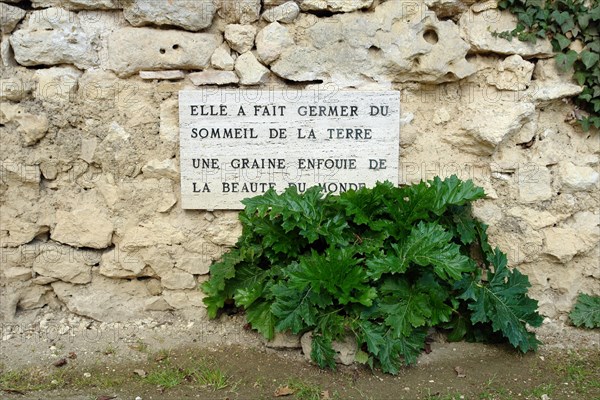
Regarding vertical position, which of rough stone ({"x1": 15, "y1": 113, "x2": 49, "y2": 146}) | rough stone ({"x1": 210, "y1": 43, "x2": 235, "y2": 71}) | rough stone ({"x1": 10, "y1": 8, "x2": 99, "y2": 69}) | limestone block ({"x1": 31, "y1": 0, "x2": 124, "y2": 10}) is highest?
limestone block ({"x1": 31, "y1": 0, "x2": 124, "y2": 10})

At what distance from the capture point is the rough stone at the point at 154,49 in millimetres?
3895

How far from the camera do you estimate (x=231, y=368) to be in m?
3.55

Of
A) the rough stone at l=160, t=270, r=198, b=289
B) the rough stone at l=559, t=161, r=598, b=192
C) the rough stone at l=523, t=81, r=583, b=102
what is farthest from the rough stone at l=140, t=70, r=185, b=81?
the rough stone at l=559, t=161, r=598, b=192

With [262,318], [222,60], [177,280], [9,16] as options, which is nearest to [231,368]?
[262,318]

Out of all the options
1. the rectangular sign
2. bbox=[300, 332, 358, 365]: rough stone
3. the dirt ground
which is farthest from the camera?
the rectangular sign

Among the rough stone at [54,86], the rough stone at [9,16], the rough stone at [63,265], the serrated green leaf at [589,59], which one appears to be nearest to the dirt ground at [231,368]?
the rough stone at [63,265]

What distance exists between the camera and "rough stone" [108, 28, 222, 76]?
3895 millimetres

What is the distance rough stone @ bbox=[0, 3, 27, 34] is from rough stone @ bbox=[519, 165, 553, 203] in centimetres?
331

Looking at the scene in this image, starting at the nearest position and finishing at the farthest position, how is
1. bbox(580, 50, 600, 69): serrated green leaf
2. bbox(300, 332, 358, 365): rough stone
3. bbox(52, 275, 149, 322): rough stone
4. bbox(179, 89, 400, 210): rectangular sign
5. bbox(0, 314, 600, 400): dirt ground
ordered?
bbox(0, 314, 600, 400): dirt ground → bbox(300, 332, 358, 365): rough stone → bbox(580, 50, 600, 69): serrated green leaf → bbox(179, 89, 400, 210): rectangular sign → bbox(52, 275, 149, 322): rough stone

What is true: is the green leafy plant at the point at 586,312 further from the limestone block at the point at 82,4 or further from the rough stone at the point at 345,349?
the limestone block at the point at 82,4

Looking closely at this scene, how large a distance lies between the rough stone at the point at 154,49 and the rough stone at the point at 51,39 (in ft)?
0.63

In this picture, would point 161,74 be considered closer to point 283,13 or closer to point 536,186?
point 283,13

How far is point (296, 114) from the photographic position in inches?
155

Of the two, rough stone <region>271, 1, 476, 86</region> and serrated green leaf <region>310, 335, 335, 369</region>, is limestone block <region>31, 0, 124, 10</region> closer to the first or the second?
rough stone <region>271, 1, 476, 86</region>
